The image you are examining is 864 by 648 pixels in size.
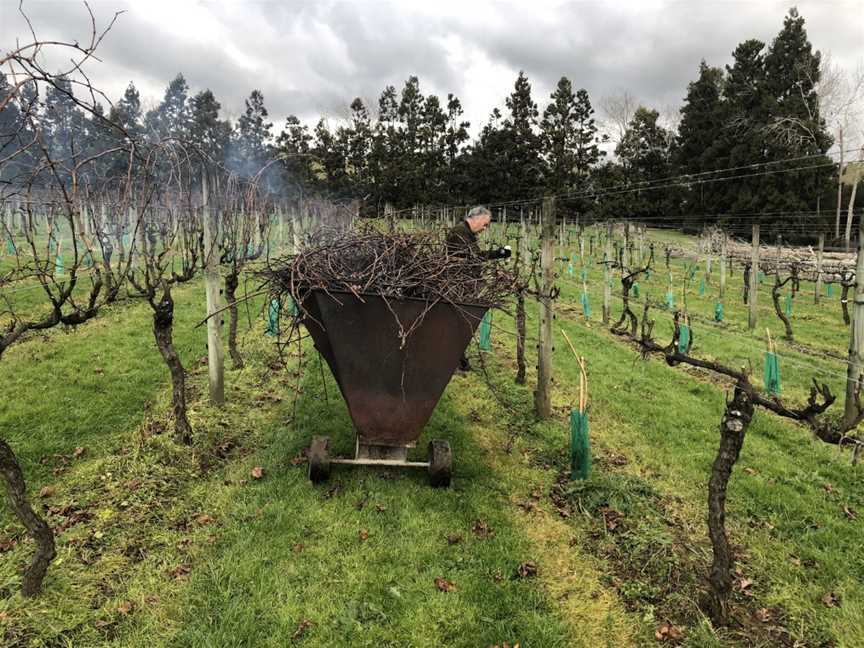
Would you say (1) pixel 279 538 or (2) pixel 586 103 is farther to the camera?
(2) pixel 586 103

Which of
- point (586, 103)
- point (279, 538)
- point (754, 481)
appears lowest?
point (754, 481)

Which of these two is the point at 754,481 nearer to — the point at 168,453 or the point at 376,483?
the point at 376,483

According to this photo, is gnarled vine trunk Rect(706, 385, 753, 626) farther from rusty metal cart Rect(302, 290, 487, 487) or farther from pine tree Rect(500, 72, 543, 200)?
pine tree Rect(500, 72, 543, 200)

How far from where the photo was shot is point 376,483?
438 centimetres

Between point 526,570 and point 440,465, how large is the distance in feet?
3.73

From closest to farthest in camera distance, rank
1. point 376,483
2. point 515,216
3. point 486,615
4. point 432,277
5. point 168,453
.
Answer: point 486,615
point 432,277
point 376,483
point 168,453
point 515,216

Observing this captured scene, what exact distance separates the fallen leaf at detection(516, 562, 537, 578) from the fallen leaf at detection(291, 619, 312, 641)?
1427 millimetres

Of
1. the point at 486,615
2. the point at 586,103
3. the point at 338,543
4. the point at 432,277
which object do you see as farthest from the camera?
the point at 586,103

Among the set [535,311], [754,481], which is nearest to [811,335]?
[535,311]

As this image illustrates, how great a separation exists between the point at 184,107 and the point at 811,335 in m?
63.1

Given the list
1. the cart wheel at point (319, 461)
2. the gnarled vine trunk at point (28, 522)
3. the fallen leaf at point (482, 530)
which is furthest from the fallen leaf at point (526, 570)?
the gnarled vine trunk at point (28, 522)

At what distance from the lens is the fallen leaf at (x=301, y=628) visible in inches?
109

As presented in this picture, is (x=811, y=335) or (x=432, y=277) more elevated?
(x=432, y=277)

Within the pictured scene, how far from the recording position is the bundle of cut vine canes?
3797 mm
